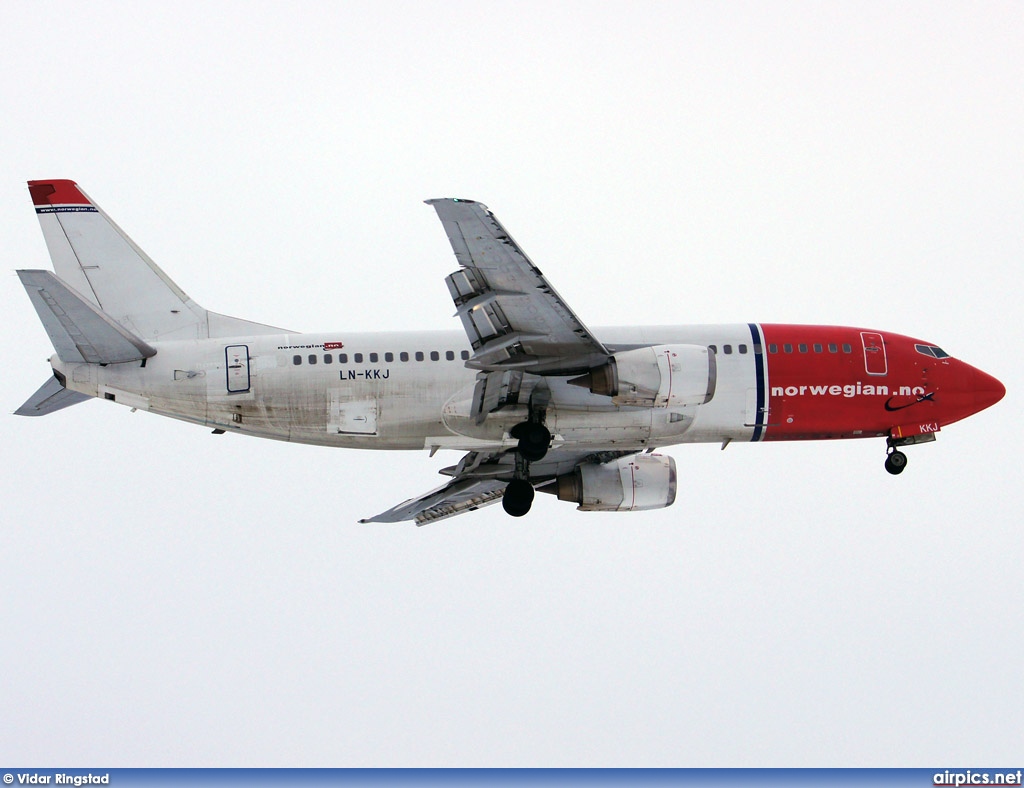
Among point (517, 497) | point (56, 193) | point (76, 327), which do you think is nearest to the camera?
point (76, 327)

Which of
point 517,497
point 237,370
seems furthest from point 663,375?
point 237,370

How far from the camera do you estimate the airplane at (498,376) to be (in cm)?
3453

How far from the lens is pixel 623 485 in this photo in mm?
40562

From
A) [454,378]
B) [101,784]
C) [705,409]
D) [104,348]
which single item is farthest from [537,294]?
[101,784]

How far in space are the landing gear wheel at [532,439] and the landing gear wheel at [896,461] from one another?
35.5ft

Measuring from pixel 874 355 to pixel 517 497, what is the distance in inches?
434

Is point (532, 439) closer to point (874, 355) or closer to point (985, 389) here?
point (874, 355)

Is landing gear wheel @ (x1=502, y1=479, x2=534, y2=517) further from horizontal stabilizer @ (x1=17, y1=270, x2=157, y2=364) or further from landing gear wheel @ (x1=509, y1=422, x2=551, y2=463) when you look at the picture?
horizontal stabilizer @ (x1=17, y1=270, x2=157, y2=364)

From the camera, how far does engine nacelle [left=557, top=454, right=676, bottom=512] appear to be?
40531 millimetres

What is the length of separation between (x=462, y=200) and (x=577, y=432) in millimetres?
9152

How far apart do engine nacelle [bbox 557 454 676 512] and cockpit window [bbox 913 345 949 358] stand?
8.07 m

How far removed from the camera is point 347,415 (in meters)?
36.5

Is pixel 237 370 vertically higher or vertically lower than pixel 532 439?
higher

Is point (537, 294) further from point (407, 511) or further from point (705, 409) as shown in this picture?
point (407, 511)
